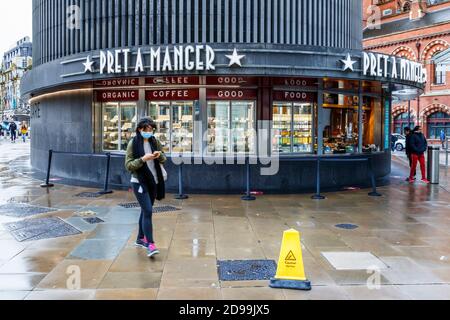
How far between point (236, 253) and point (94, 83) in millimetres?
9906

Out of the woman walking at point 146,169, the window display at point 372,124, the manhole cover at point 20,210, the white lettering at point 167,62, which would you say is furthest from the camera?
the window display at point 372,124

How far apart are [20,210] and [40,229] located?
216 cm

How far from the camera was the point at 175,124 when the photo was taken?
556 inches

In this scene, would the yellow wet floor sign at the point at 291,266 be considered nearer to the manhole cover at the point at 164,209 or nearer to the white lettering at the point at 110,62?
the manhole cover at the point at 164,209

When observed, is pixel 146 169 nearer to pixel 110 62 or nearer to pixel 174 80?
pixel 110 62

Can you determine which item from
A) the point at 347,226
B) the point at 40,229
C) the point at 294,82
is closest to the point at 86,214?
the point at 40,229

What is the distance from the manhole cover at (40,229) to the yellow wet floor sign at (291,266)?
14.2 ft

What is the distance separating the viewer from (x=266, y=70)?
1246cm

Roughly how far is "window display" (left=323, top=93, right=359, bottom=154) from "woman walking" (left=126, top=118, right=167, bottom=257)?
→ 28.9ft

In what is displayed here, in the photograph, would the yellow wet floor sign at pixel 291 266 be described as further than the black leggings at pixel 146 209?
No

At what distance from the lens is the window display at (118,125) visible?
48.4ft

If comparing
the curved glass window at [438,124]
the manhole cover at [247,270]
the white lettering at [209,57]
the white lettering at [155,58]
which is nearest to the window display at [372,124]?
the white lettering at [209,57]
